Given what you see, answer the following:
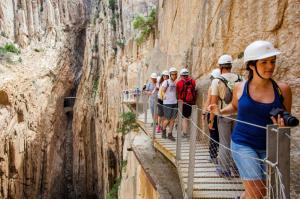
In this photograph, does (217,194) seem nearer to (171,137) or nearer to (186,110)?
(186,110)

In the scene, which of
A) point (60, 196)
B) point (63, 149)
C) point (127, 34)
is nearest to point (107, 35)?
point (127, 34)

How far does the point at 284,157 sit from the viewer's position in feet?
7.71

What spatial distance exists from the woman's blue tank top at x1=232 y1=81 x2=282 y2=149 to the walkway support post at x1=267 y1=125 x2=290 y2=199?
15.1 inches

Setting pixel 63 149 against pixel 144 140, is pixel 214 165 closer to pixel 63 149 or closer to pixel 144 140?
pixel 144 140

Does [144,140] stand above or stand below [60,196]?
above

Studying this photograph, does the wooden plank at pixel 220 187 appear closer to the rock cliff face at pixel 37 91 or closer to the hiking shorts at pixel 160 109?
the hiking shorts at pixel 160 109

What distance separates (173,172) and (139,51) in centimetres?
1757

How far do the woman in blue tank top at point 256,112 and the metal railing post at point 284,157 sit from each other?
0.31m

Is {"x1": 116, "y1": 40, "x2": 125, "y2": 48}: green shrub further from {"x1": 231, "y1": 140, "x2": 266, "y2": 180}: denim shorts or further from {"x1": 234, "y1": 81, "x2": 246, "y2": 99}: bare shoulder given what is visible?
{"x1": 231, "y1": 140, "x2": 266, "y2": 180}: denim shorts

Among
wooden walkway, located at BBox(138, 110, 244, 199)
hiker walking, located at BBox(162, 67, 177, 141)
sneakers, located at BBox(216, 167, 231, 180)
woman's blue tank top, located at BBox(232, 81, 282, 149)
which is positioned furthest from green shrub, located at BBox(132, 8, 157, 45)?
woman's blue tank top, located at BBox(232, 81, 282, 149)

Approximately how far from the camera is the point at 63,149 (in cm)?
3147

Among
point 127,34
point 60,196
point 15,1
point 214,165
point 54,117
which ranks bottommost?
point 60,196

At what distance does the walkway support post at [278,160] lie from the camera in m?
2.29

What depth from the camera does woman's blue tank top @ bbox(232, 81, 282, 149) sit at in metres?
2.79
